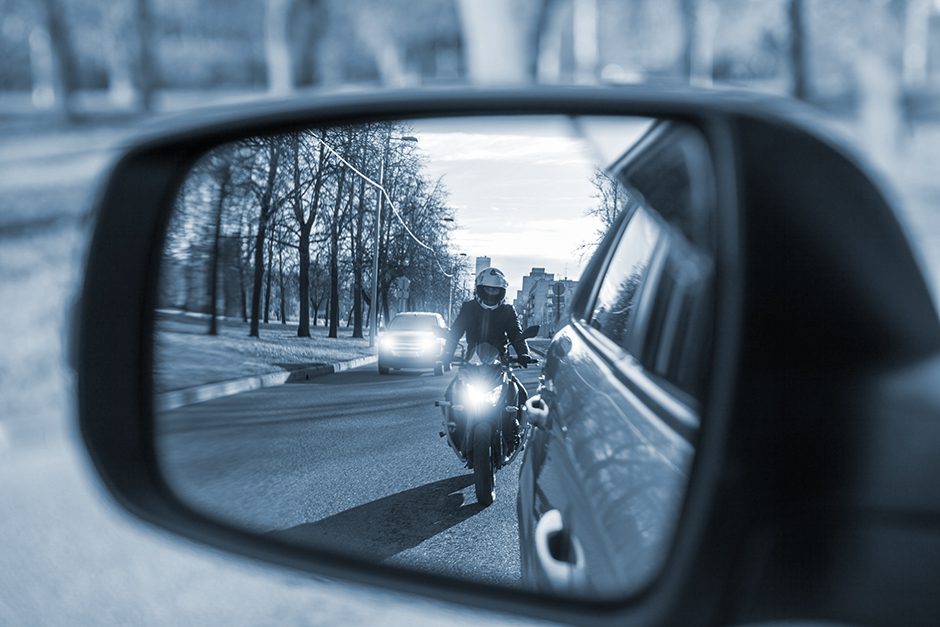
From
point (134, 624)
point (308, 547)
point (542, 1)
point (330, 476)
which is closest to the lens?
point (308, 547)

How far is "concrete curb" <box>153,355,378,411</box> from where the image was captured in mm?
1615

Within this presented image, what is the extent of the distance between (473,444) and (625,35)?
24.7 meters

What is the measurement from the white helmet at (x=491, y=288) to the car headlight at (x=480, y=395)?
0.18 metres

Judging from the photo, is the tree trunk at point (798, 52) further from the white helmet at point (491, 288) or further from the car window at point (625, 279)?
the white helmet at point (491, 288)

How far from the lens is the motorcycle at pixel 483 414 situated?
149 centimetres

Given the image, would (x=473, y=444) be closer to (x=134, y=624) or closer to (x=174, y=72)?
(x=134, y=624)

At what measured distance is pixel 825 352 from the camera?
92 cm

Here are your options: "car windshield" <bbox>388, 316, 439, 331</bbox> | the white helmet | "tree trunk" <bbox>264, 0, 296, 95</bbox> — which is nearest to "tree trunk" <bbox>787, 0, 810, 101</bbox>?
"tree trunk" <bbox>264, 0, 296, 95</bbox>

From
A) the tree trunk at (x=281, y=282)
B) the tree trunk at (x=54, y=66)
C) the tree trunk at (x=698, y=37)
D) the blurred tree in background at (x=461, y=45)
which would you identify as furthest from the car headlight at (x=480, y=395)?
the tree trunk at (x=54, y=66)

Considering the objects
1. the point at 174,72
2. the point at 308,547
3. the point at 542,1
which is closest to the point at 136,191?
the point at 308,547

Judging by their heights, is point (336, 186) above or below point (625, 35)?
below

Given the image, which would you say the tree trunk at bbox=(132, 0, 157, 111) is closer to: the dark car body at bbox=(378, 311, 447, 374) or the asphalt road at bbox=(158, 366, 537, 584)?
the asphalt road at bbox=(158, 366, 537, 584)

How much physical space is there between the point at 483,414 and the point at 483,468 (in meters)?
0.19

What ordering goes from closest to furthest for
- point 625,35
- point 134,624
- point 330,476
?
point 330,476 < point 134,624 < point 625,35
